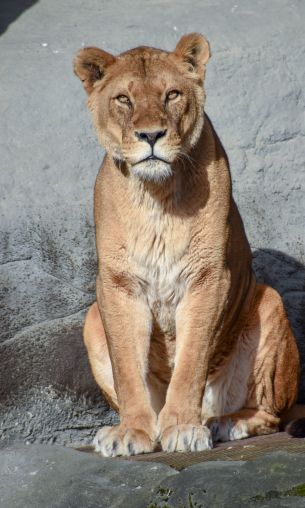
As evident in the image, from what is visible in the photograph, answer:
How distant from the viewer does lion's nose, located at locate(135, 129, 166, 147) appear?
5.04m

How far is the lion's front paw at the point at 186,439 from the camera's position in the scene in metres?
4.87

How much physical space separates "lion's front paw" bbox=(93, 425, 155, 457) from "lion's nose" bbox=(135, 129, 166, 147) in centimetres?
120

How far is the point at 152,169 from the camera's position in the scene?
512 centimetres

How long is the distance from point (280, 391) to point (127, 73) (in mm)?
1736

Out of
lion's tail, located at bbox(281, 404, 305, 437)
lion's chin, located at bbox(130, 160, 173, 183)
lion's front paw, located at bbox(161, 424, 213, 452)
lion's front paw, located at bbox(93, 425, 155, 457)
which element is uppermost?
lion's chin, located at bbox(130, 160, 173, 183)

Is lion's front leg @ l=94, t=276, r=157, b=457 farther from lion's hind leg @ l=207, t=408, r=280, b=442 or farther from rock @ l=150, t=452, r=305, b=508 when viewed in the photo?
rock @ l=150, t=452, r=305, b=508

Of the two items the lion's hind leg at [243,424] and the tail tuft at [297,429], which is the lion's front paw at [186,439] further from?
the lion's hind leg at [243,424]

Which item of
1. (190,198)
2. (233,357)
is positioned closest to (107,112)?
(190,198)

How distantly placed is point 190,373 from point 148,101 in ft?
3.86

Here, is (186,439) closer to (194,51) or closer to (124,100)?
(124,100)

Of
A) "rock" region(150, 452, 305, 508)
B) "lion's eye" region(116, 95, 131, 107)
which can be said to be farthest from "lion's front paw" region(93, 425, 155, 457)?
→ "lion's eye" region(116, 95, 131, 107)

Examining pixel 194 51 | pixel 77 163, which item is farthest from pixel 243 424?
pixel 77 163

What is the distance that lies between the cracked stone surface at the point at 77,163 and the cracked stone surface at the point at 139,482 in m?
1.87

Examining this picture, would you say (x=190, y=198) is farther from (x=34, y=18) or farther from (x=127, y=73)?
(x=34, y=18)
